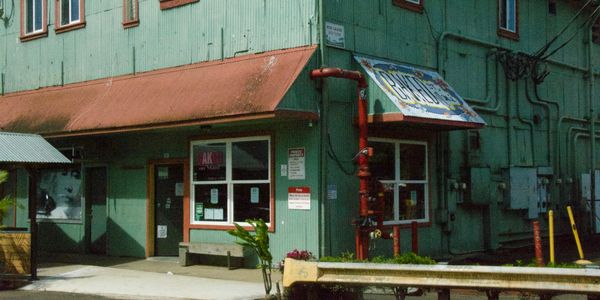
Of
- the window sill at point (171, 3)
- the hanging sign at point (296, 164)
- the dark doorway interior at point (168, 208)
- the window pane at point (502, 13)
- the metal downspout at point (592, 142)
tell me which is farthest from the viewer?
the metal downspout at point (592, 142)

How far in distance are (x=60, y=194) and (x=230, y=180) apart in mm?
6007

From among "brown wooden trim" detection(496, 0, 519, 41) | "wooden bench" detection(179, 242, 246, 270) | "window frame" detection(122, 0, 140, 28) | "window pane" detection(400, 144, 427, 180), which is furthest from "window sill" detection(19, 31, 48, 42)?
"brown wooden trim" detection(496, 0, 519, 41)

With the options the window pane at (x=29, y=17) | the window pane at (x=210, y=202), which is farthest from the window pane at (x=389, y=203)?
the window pane at (x=29, y=17)

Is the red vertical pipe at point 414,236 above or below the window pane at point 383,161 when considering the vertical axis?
below

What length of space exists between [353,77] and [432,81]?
281cm

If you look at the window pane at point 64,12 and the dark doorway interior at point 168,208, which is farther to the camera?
the window pane at point 64,12

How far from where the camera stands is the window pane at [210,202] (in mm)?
15492

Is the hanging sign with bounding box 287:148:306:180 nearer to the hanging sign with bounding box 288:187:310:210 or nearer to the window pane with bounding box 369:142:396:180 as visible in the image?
the hanging sign with bounding box 288:187:310:210

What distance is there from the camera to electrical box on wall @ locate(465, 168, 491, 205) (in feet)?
56.9

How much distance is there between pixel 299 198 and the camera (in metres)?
14.2

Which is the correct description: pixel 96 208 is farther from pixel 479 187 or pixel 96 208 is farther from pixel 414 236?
pixel 479 187

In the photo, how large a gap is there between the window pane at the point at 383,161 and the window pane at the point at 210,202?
3.06m

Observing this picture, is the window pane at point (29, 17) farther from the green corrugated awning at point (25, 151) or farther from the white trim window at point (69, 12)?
the green corrugated awning at point (25, 151)

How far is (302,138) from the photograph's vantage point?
46.7ft
